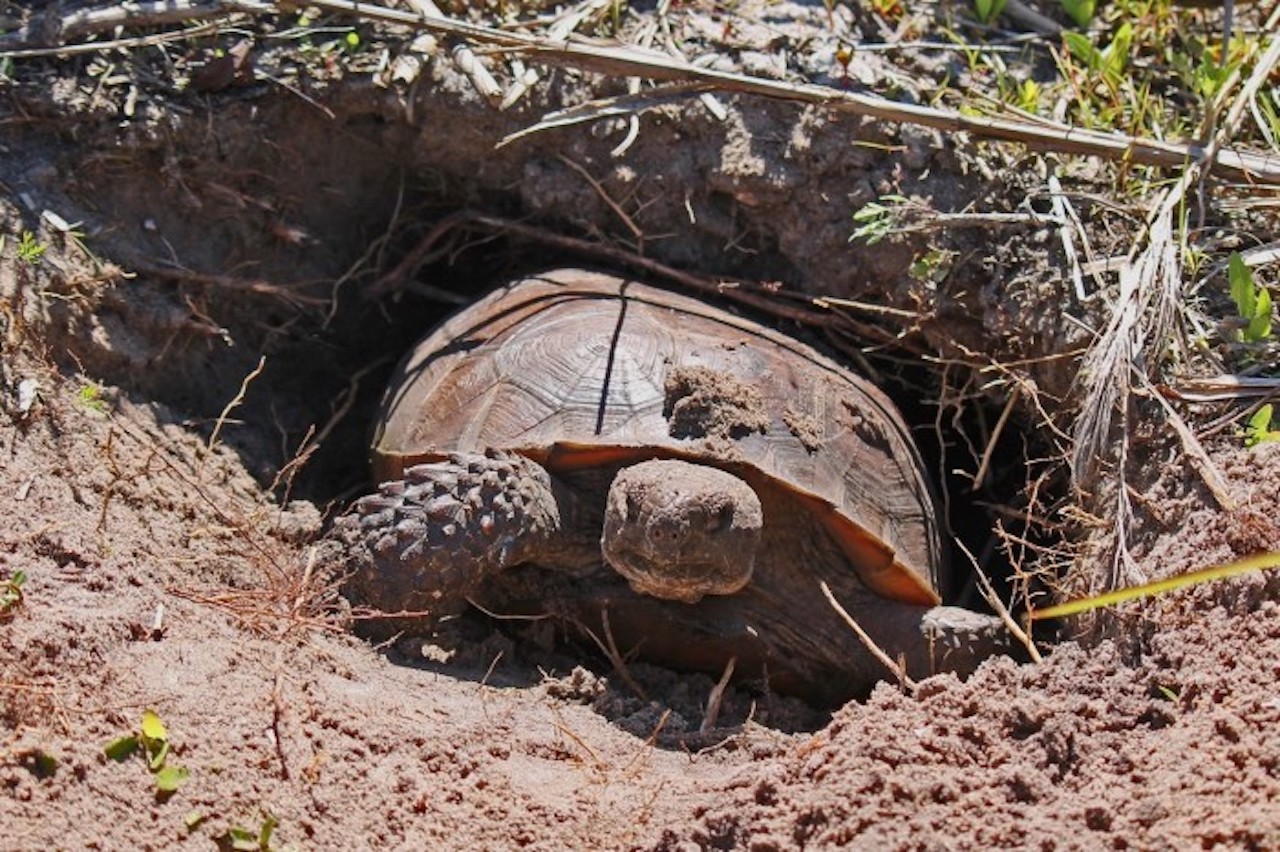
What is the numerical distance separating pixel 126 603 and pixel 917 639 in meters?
2.31

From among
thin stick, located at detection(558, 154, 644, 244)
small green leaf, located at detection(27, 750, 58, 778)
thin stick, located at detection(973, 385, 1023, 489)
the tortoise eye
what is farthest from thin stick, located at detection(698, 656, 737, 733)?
small green leaf, located at detection(27, 750, 58, 778)

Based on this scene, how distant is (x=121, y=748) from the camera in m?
3.01

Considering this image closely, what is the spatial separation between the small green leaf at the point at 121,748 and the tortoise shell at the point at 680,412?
155 centimetres

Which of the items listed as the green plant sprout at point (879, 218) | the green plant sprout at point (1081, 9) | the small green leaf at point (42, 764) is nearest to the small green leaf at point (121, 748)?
the small green leaf at point (42, 764)

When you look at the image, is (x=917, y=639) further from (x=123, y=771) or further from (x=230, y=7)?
(x=230, y=7)

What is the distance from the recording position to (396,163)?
5.33m

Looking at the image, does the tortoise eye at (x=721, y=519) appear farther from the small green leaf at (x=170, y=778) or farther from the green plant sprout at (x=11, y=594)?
the green plant sprout at (x=11, y=594)

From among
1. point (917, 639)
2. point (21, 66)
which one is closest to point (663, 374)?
point (917, 639)

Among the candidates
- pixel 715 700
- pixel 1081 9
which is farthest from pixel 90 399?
pixel 1081 9

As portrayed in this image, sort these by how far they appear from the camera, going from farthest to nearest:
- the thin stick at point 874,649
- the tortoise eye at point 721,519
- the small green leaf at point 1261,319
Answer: the small green leaf at point 1261,319, the tortoise eye at point 721,519, the thin stick at point 874,649

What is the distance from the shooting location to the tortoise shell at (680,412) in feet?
14.0

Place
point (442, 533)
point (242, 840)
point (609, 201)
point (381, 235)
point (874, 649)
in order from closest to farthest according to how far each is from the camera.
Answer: point (242, 840), point (874, 649), point (442, 533), point (609, 201), point (381, 235)

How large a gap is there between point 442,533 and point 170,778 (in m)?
1.25

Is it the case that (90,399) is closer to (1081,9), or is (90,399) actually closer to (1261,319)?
(1261,319)
